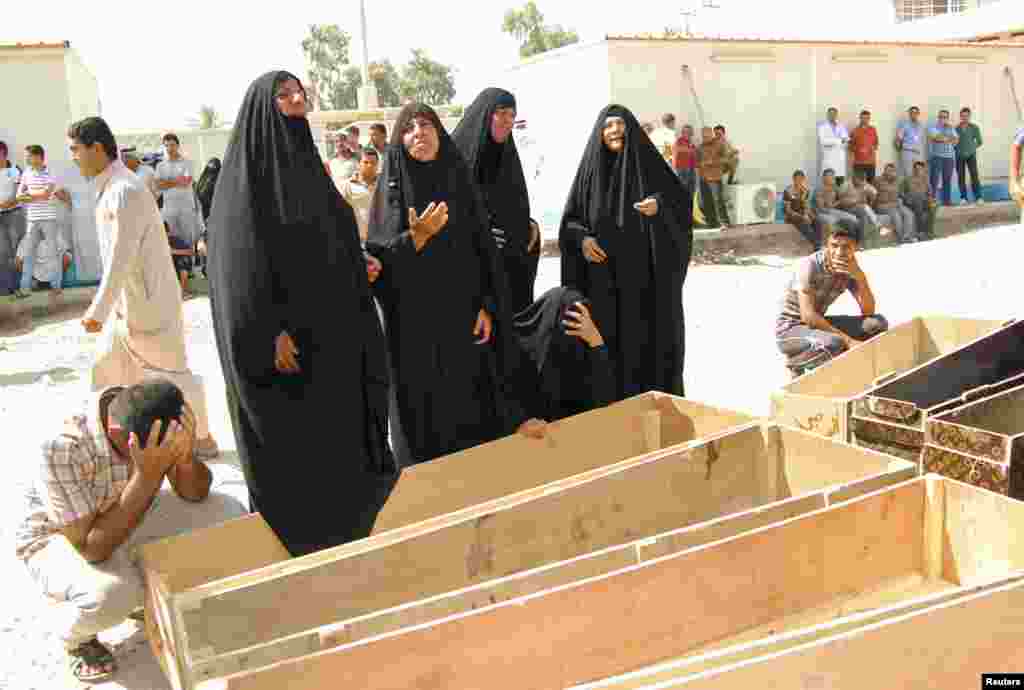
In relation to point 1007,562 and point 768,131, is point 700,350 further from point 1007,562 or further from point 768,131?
point 768,131

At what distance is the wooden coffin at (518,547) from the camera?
2.14 m

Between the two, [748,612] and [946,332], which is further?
[946,332]

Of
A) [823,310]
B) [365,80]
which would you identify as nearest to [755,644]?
[823,310]

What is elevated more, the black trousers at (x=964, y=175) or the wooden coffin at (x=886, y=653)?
the black trousers at (x=964, y=175)

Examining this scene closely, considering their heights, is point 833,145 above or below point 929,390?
above

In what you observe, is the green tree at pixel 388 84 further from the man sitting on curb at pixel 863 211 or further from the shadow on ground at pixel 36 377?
the shadow on ground at pixel 36 377

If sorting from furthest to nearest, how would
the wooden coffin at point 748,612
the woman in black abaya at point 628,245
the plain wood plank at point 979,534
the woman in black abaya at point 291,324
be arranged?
the woman in black abaya at point 628,245 < the woman in black abaya at point 291,324 < the plain wood plank at point 979,534 < the wooden coffin at point 748,612

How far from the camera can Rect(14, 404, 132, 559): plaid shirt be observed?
262cm

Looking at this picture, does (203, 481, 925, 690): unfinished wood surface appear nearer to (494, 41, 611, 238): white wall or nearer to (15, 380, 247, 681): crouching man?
(15, 380, 247, 681): crouching man

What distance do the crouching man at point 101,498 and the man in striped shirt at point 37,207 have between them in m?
7.65

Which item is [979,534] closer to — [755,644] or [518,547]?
[755,644]

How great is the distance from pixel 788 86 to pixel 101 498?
12111 mm

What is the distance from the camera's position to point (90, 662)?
279 centimetres

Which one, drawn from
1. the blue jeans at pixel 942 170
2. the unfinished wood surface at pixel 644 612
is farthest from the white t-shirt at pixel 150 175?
the blue jeans at pixel 942 170
